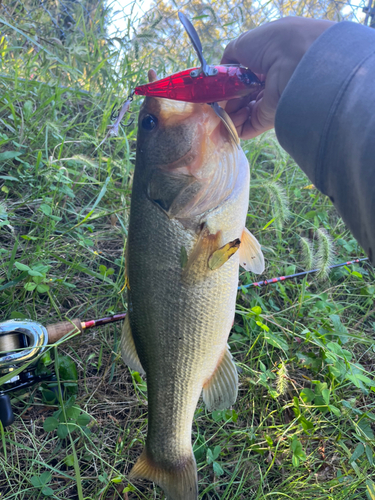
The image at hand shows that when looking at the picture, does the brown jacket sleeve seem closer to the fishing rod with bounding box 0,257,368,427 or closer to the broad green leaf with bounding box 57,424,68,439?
the fishing rod with bounding box 0,257,368,427

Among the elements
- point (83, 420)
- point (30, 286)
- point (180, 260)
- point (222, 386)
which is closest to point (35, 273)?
point (30, 286)

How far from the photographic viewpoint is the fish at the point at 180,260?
158 centimetres

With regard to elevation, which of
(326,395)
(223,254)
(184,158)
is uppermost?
(184,158)

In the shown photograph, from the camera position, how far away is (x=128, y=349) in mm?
1792

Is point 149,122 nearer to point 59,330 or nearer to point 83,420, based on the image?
point 59,330

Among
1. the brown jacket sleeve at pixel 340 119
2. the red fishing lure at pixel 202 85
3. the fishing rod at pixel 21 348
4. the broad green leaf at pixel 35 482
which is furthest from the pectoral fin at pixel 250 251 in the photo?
the broad green leaf at pixel 35 482

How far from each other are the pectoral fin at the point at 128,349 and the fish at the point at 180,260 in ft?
0.27

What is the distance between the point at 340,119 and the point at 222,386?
1339 mm

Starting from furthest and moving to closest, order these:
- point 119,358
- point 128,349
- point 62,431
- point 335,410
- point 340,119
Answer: point 119,358 → point 335,410 → point 62,431 → point 128,349 → point 340,119

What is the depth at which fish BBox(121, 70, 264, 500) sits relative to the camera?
158 centimetres

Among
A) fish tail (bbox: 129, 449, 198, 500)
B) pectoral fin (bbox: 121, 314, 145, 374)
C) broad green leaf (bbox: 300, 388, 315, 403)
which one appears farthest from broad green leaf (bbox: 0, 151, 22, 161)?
broad green leaf (bbox: 300, 388, 315, 403)

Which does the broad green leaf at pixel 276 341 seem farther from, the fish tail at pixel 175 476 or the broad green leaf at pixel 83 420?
the broad green leaf at pixel 83 420

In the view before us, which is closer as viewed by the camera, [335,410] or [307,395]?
[335,410]

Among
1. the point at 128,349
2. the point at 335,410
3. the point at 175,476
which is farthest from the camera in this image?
the point at 335,410
